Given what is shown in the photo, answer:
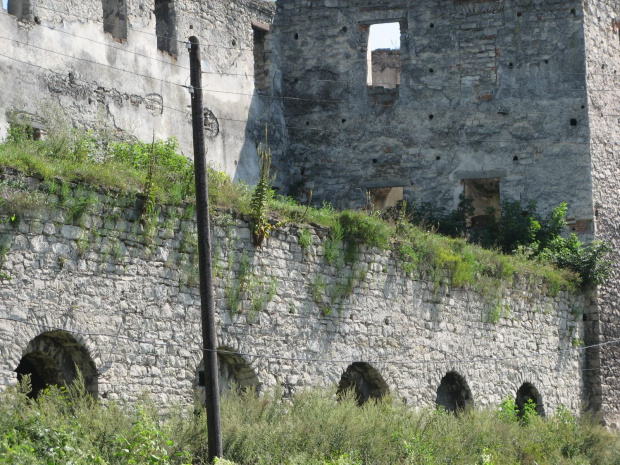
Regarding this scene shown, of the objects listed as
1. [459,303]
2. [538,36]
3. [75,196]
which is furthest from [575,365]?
[75,196]

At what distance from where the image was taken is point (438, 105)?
878 inches

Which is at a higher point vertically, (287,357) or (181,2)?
(181,2)

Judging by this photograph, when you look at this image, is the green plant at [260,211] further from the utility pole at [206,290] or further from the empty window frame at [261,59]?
the empty window frame at [261,59]

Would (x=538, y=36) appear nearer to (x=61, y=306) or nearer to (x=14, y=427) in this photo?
(x=61, y=306)

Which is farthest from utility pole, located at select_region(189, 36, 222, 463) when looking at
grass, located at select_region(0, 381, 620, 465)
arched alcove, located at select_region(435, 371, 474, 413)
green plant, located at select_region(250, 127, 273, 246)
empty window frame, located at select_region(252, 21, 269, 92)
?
empty window frame, located at select_region(252, 21, 269, 92)

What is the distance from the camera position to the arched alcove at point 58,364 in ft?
42.3

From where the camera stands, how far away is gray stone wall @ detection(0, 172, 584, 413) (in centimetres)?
1269

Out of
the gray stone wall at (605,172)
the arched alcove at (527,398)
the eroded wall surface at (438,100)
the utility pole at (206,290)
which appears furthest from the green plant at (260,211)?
the gray stone wall at (605,172)

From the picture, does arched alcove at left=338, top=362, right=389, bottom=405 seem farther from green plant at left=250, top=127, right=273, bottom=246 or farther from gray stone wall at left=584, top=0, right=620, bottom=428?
gray stone wall at left=584, top=0, right=620, bottom=428

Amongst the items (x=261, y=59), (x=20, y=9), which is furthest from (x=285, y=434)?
(x=261, y=59)

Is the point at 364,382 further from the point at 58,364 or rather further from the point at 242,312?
the point at 58,364

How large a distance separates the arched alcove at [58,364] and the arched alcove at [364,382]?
436cm

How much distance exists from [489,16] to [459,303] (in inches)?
264

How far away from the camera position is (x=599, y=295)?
2095 centimetres
